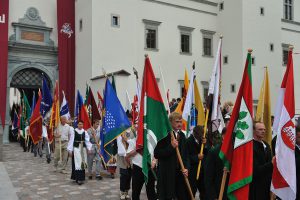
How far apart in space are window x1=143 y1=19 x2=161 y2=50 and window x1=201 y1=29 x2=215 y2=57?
15.1ft

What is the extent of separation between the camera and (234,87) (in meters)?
28.9

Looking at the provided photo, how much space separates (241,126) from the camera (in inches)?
196

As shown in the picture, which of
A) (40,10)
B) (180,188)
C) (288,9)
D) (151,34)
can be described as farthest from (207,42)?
(180,188)

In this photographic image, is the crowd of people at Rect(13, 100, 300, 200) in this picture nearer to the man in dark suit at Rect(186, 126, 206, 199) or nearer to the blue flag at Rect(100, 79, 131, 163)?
the man in dark suit at Rect(186, 126, 206, 199)

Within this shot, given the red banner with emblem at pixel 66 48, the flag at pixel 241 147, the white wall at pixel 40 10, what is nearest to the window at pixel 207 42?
the red banner with emblem at pixel 66 48

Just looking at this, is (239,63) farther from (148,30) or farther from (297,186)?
(297,186)

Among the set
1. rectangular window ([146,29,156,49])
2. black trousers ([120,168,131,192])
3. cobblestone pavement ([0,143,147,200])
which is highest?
rectangular window ([146,29,156,49])

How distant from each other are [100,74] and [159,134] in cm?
1741

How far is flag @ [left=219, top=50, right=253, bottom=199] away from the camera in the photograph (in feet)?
15.5

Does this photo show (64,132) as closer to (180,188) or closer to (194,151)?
(194,151)

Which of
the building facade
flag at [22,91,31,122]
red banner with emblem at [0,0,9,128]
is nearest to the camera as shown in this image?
flag at [22,91,31,122]

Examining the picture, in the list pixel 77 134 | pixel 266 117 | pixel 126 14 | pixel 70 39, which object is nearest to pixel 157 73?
pixel 126 14

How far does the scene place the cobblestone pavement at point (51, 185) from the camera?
8672mm

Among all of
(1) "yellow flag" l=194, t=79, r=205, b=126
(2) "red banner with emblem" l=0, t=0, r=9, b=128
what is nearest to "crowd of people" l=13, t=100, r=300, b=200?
(1) "yellow flag" l=194, t=79, r=205, b=126
